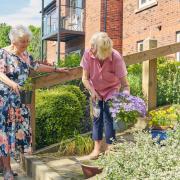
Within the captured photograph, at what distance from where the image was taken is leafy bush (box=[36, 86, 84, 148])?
5.85m

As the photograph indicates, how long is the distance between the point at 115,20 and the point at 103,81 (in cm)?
1349

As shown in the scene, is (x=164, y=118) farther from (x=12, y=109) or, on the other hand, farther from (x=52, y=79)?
(x=12, y=109)

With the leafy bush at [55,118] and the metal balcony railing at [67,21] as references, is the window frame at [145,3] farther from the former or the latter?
the leafy bush at [55,118]

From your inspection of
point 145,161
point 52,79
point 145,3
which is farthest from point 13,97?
point 145,3

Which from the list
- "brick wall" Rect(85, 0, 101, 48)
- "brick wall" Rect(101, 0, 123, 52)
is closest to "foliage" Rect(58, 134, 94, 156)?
"brick wall" Rect(101, 0, 123, 52)

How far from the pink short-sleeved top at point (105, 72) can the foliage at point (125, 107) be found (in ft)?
0.55

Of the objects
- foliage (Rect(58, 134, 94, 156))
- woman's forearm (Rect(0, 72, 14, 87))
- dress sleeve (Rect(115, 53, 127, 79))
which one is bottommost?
foliage (Rect(58, 134, 94, 156))

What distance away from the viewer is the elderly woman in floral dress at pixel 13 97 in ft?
15.3

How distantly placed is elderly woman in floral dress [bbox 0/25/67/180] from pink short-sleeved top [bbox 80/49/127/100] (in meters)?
0.68

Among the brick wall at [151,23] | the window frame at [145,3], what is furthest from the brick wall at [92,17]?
the window frame at [145,3]

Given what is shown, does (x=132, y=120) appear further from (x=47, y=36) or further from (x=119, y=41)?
(x=47, y=36)

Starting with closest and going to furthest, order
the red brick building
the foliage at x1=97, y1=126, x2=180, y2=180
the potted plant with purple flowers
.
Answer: the foliage at x1=97, y1=126, x2=180, y2=180 → the potted plant with purple flowers → the red brick building

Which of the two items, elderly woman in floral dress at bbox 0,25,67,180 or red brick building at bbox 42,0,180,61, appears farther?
red brick building at bbox 42,0,180,61

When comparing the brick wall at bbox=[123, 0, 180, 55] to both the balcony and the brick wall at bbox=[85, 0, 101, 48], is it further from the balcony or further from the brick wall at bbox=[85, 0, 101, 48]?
the balcony
